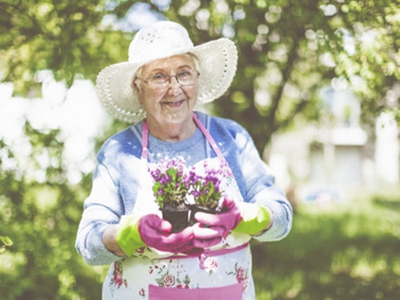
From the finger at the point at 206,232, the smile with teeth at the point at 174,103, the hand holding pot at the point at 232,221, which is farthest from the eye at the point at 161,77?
the finger at the point at 206,232

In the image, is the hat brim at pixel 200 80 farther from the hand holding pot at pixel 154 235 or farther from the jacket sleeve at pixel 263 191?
the hand holding pot at pixel 154 235

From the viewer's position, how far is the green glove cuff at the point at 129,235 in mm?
1872

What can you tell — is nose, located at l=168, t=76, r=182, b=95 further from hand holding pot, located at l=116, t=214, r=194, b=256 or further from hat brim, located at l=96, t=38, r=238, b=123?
hand holding pot, located at l=116, t=214, r=194, b=256

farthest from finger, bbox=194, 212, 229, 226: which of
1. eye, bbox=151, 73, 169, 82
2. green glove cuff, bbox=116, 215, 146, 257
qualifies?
eye, bbox=151, 73, 169, 82

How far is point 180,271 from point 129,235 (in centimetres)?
36

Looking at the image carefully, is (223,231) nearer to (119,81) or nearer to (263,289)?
(119,81)

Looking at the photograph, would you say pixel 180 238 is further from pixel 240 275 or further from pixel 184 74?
pixel 184 74

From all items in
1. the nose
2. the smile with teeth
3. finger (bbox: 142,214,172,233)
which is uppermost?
the nose

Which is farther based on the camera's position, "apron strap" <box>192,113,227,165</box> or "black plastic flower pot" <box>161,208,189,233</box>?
"apron strap" <box>192,113,227,165</box>

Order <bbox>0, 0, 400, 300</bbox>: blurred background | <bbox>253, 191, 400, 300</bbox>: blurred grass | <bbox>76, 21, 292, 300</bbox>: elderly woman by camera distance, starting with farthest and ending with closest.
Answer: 1. <bbox>253, 191, 400, 300</bbox>: blurred grass
2. <bbox>0, 0, 400, 300</bbox>: blurred background
3. <bbox>76, 21, 292, 300</bbox>: elderly woman

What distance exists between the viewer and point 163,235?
1.82 meters

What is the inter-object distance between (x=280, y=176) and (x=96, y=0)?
9.05 m

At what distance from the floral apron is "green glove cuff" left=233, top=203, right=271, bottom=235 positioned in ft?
0.56

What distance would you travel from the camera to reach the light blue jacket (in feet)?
6.95
